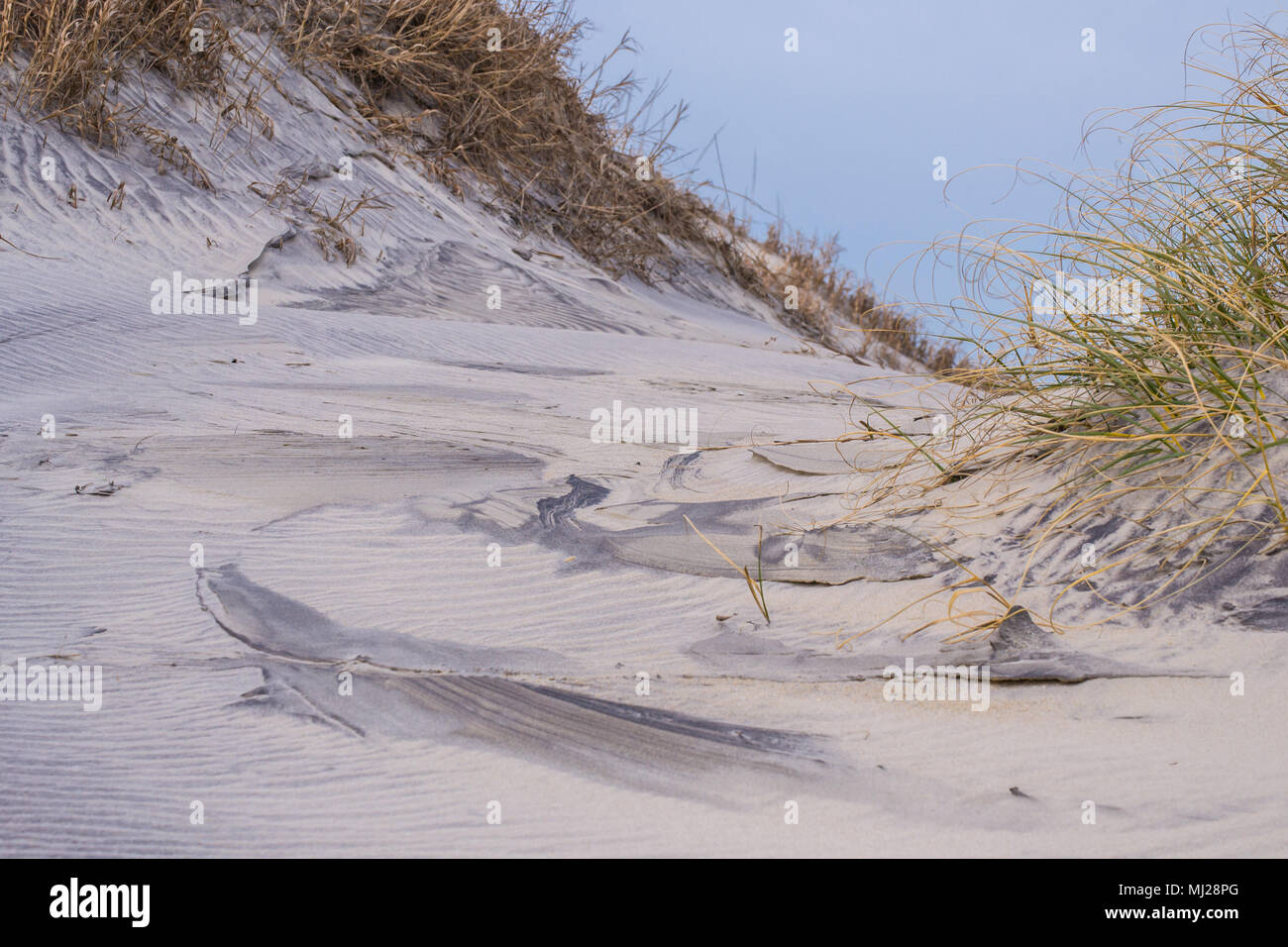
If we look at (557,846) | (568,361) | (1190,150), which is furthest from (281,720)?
(568,361)

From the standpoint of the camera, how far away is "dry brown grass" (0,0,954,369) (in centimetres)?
712

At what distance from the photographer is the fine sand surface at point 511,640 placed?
1976 millimetres

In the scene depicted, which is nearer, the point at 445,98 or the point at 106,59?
the point at 106,59

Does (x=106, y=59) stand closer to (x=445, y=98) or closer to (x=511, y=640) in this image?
(x=445, y=98)

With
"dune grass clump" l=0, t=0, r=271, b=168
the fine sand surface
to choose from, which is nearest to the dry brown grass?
"dune grass clump" l=0, t=0, r=271, b=168

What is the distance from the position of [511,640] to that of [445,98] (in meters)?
7.78

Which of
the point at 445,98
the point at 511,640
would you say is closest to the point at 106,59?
the point at 445,98

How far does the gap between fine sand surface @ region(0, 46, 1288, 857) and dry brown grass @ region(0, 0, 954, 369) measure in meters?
2.39

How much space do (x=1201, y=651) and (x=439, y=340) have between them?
4.41m

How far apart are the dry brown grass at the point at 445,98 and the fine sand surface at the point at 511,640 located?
239 centimetres

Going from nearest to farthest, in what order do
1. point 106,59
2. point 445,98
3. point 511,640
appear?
point 511,640
point 106,59
point 445,98

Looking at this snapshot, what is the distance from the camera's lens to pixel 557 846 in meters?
1.89

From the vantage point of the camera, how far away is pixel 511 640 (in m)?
2.76

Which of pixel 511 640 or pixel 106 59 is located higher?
pixel 106 59
